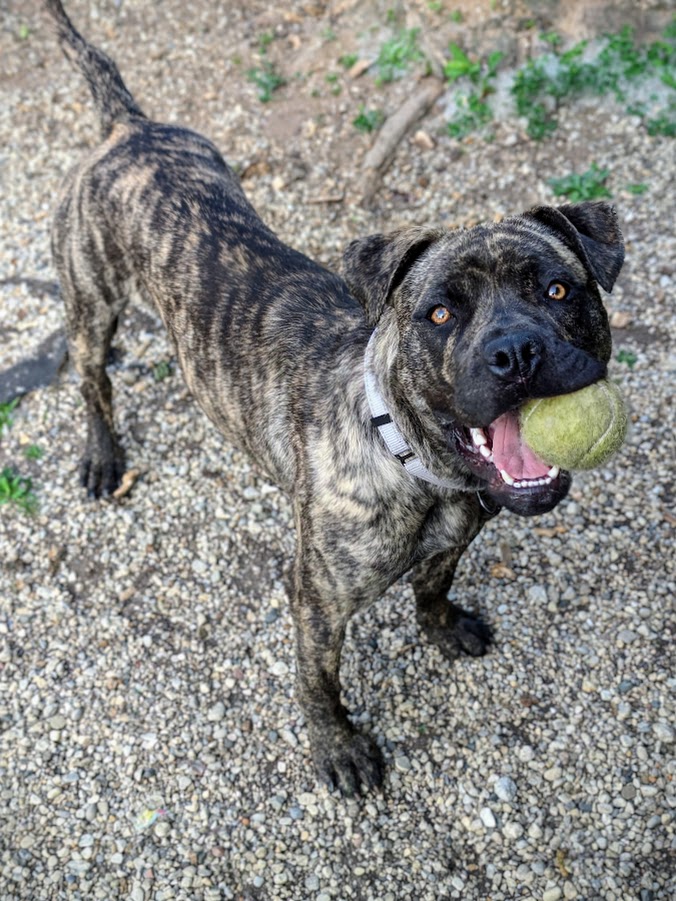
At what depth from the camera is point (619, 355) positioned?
4.84 metres

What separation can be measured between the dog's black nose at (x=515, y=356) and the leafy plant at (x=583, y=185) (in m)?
3.54

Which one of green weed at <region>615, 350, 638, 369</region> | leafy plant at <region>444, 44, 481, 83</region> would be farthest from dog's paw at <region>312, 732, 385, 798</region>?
leafy plant at <region>444, 44, 481, 83</region>

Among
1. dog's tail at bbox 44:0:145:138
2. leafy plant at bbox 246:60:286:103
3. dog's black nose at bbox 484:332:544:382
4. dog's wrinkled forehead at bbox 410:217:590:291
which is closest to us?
dog's black nose at bbox 484:332:544:382

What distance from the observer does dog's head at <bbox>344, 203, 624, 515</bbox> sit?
251 centimetres

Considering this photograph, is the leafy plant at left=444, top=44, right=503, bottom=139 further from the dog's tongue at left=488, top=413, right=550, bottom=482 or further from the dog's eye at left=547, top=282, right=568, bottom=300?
the dog's tongue at left=488, top=413, right=550, bottom=482

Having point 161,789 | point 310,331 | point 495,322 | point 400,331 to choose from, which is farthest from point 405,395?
point 161,789

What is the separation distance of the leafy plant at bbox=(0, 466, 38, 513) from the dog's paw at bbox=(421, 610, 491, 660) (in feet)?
7.58

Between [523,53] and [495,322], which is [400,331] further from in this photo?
[523,53]

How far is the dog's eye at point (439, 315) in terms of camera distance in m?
2.75

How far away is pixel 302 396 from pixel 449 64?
3967 mm

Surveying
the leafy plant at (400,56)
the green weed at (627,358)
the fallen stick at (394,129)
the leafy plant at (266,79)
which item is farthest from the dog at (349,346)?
the leafy plant at (400,56)

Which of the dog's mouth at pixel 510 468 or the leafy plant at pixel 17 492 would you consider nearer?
the dog's mouth at pixel 510 468

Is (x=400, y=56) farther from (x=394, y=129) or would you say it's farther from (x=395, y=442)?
(x=395, y=442)

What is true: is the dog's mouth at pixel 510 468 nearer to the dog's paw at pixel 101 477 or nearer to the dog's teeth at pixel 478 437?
the dog's teeth at pixel 478 437
